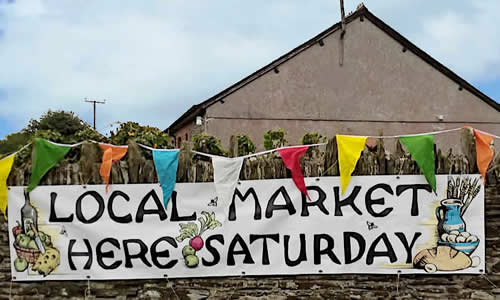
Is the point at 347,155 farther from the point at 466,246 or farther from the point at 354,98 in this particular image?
the point at 354,98

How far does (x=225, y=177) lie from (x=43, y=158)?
1.81 metres

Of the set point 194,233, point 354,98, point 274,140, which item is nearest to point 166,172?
point 194,233

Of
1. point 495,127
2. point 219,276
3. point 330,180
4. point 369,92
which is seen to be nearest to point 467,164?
point 330,180

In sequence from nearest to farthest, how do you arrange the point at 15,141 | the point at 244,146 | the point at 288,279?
the point at 288,279, the point at 244,146, the point at 15,141

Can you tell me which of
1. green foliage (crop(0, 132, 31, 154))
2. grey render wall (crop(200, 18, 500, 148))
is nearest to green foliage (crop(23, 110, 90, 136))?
grey render wall (crop(200, 18, 500, 148))

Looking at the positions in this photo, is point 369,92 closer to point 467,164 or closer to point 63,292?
point 467,164

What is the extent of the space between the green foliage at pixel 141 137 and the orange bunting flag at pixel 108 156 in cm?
18

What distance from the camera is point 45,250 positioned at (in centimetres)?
543

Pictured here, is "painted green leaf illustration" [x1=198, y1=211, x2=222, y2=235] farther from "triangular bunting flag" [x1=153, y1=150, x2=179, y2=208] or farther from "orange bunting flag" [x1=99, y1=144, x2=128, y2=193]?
"orange bunting flag" [x1=99, y1=144, x2=128, y2=193]

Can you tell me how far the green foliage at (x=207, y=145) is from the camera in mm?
5618

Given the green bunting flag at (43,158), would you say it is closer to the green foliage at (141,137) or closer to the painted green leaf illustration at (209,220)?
the green foliage at (141,137)

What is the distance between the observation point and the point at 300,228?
17.7 ft

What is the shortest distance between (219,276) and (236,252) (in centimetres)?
29

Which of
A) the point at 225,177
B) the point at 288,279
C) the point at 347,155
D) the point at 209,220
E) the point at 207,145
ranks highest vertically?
the point at 207,145
